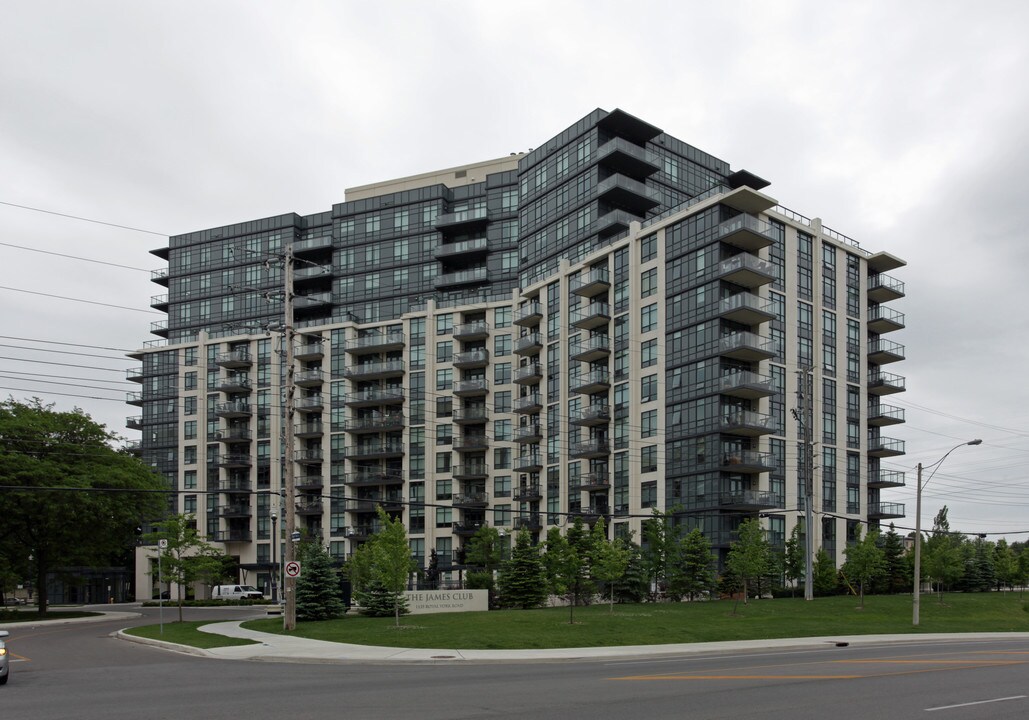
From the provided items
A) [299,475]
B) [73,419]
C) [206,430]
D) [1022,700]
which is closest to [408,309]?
[299,475]

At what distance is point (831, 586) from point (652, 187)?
36.5 m

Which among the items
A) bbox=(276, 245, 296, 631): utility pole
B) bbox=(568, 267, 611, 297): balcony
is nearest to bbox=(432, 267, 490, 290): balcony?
bbox=(568, 267, 611, 297): balcony

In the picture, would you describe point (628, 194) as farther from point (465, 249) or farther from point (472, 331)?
point (465, 249)

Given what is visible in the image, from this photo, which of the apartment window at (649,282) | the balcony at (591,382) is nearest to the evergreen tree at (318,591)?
the balcony at (591,382)

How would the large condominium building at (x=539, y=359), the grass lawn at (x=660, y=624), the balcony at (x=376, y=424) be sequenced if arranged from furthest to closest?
the balcony at (x=376, y=424) → the large condominium building at (x=539, y=359) → the grass lawn at (x=660, y=624)

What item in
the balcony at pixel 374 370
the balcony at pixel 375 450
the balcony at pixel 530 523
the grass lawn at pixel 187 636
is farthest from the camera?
the balcony at pixel 374 370

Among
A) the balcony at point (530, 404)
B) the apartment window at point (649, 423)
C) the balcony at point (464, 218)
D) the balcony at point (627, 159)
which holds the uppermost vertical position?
the balcony at point (627, 159)

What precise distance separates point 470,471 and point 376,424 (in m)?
11.2

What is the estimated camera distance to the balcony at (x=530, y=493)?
81.6 meters

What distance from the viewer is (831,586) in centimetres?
6338

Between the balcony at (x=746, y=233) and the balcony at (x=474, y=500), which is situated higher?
the balcony at (x=746, y=233)

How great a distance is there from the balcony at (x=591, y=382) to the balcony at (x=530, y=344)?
22.6 feet

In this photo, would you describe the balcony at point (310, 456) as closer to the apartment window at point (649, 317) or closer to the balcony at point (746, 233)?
the apartment window at point (649, 317)

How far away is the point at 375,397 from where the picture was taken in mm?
93812
